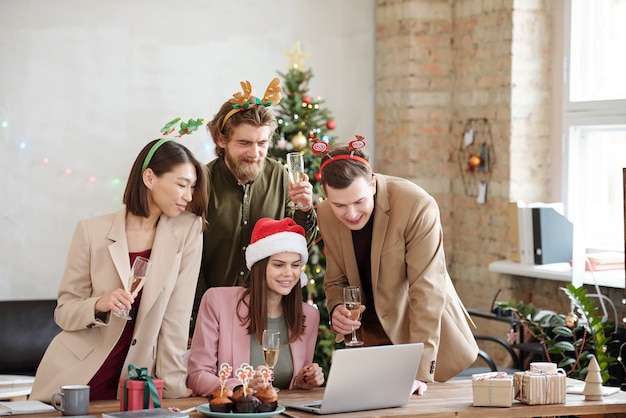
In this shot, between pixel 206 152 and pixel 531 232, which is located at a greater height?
pixel 206 152

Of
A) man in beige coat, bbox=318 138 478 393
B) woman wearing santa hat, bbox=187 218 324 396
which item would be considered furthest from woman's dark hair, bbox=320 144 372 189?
woman wearing santa hat, bbox=187 218 324 396

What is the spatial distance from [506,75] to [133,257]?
343cm

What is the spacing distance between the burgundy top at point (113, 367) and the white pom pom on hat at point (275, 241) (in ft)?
1.28

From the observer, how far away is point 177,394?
131 inches

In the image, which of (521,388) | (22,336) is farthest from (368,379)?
(22,336)

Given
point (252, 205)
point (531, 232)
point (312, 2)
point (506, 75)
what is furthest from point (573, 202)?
point (252, 205)

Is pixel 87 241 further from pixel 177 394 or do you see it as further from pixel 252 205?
pixel 252 205

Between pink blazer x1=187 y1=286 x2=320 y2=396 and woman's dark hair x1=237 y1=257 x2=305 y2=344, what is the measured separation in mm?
27

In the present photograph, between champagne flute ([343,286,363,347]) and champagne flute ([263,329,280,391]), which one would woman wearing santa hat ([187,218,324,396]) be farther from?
champagne flute ([263,329,280,391])

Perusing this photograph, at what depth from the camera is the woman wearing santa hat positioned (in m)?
3.47

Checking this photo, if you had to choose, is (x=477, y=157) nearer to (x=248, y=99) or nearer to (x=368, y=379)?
(x=248, y=99)

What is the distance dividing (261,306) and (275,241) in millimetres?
240

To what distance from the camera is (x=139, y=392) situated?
2.97 m

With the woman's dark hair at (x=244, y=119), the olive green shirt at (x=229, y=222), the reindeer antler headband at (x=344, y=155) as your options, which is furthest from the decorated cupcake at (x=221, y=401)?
the woman's dark hair at (x=244, y=119)
